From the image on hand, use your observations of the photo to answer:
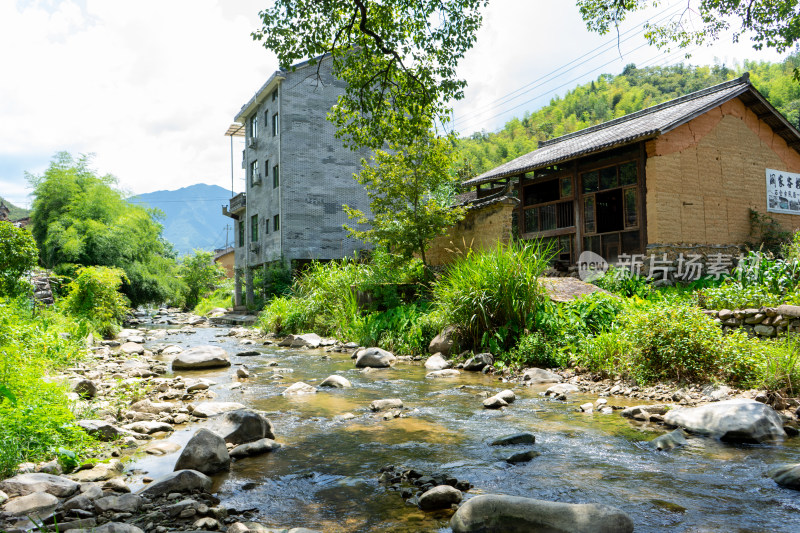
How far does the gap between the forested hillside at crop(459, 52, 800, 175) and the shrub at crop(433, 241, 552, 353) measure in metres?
31.2

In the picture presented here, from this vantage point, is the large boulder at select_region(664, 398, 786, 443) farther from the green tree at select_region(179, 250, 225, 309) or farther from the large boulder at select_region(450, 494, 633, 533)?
the green tree at select_region(179, 250, 225, 309)

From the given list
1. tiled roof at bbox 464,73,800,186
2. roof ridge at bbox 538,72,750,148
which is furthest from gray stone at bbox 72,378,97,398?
roof ridge at bbox 538,72,750,148

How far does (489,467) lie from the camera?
396 cm

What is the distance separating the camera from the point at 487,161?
148 ft

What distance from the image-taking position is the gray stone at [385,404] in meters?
6.01

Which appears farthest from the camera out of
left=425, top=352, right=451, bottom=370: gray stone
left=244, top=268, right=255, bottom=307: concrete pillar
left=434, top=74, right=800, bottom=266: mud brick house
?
left=244, top=268, right=255, bottom=307: concrete pillar

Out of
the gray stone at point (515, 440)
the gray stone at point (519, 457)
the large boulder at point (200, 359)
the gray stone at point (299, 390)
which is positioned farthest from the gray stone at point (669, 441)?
the large boulder at point (200, 359)

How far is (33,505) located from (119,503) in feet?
1.62

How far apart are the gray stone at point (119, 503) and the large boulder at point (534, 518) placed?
1.87m

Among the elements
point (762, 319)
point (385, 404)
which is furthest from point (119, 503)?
point (762, 319)

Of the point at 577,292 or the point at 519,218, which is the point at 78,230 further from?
the point at 577,292

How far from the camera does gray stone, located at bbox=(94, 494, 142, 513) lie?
304cm

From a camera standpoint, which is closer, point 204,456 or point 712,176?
point 204,456

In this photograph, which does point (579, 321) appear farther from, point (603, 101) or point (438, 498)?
point (603, 101)
